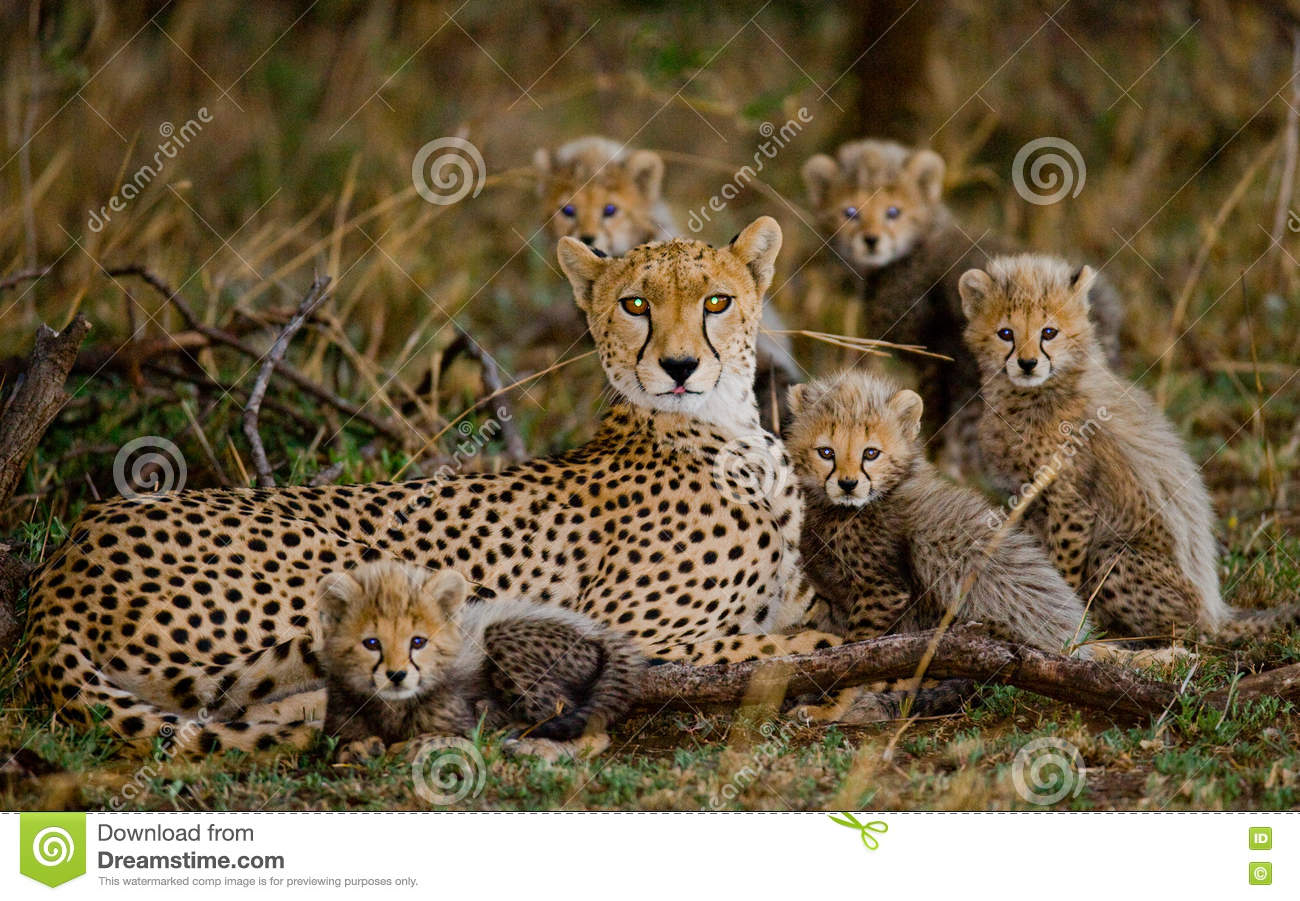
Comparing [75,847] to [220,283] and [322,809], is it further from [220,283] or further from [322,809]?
[220,283]

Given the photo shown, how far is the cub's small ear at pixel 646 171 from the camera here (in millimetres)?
7910

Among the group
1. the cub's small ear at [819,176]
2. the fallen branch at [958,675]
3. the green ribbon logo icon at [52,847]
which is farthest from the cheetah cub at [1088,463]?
the green ribbon logo icon at [52,847]

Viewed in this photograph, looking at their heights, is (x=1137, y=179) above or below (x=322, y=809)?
above

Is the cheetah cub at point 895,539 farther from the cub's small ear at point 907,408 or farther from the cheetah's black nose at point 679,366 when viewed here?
the cheetah's black nose at point 679,366

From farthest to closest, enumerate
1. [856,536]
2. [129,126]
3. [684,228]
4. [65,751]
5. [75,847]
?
1. [129,126]
2. [684,228]
3. [856,536]
4. [65,751]
5. [75,847]

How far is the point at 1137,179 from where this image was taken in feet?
34.3

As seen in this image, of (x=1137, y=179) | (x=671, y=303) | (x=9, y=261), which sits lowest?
(x=671, y=303)

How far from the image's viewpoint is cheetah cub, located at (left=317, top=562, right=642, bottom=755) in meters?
4.12

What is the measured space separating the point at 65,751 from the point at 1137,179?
8.67 metres

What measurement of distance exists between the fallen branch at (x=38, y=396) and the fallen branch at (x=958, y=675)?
2347 mm

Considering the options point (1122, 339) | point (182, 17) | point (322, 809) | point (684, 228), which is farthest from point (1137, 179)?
point (322, 809)

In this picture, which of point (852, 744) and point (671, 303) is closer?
point (852, 744)

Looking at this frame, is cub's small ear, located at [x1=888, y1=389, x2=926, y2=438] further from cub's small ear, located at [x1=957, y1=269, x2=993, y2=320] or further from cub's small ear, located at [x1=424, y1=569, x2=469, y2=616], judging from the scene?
cub's small ear, located at [x1=424, y1=569, x2=469, y2=616]

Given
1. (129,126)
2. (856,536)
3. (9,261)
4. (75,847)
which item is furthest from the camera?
(129,126)
